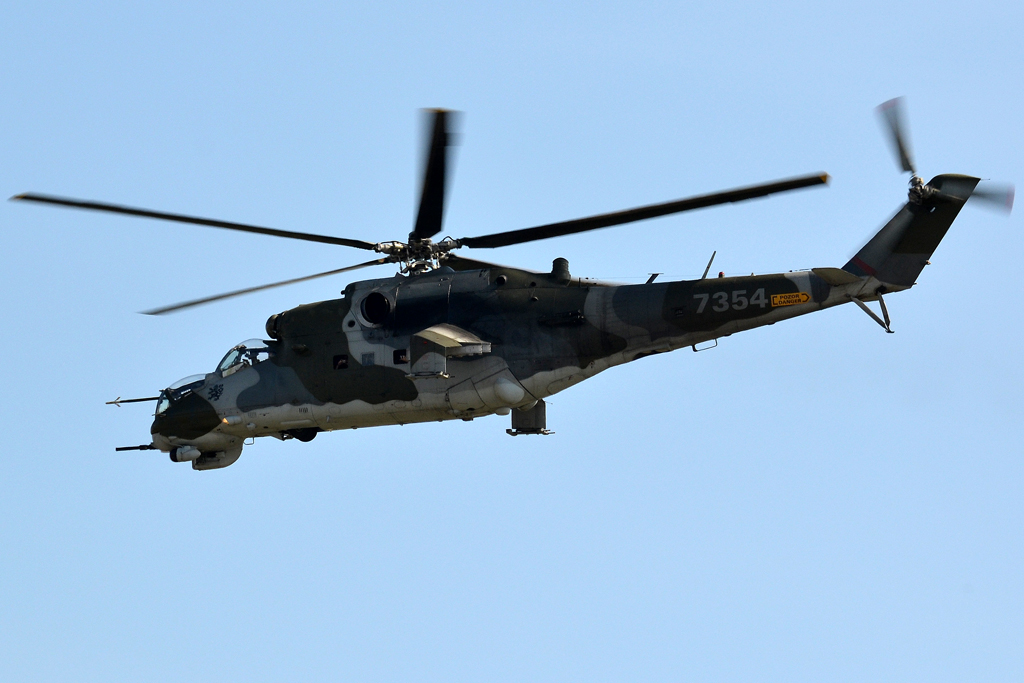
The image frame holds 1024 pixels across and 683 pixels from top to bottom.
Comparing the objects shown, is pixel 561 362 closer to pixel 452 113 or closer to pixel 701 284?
pixel 701 284

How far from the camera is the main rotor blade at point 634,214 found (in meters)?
23.0

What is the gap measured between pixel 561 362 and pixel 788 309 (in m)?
4.75

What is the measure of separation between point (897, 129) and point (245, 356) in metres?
15.3

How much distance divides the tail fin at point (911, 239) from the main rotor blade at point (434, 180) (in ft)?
28.3

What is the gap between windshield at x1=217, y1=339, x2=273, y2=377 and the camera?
30672 millimetres

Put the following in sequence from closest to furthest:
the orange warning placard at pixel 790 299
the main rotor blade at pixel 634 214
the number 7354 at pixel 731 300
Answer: the main rotor blade at pixel 634 214 < the orange warning placard at pixel 790 299 < the number 7354 at pixel 731 300

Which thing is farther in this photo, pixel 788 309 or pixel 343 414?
pixel 343 414

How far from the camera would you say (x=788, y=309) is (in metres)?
26.2

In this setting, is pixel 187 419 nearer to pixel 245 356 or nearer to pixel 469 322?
pixel 245 356

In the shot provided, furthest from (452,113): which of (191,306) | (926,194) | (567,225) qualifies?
(926,194)

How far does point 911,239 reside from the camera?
2617 centimetres

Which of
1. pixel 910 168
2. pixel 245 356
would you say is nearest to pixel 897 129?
pixel 910 168

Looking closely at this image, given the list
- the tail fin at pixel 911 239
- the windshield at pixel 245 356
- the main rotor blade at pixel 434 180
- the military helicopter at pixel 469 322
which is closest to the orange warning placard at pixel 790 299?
the military helicopter at pixel 469 322

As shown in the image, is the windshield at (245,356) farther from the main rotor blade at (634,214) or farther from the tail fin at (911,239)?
the tail fin at (911,239)
